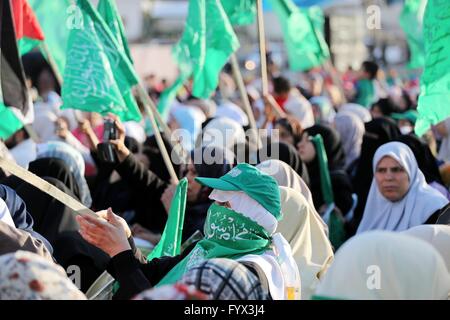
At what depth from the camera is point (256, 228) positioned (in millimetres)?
3773

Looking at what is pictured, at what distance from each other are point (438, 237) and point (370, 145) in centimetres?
394

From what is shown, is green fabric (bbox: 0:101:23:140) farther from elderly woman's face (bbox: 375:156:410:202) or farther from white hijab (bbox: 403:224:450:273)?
white hijab (bbox: 403:224:450:273)

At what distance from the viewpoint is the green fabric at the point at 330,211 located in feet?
20.4

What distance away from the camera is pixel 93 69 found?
19.5 feet

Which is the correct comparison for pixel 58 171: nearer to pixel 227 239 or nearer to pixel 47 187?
pixel 47 187

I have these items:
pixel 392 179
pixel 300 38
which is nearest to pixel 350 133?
pixel 300 38

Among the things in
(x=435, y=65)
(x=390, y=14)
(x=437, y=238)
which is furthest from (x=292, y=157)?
(x=390, y=14)

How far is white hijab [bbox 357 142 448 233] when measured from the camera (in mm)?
5660

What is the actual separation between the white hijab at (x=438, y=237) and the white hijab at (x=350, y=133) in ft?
17.0

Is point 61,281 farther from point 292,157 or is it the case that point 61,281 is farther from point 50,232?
point 292,157

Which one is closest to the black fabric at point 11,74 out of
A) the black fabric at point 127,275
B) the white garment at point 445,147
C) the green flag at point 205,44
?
the green flag at point 205,44

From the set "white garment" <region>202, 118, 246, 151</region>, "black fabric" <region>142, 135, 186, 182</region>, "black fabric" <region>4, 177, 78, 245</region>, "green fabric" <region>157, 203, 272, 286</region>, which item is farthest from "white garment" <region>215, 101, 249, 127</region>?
"green fabric" <region>157, 203, 272, 286</region>

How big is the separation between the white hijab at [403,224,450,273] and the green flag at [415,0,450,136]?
4.54 ft

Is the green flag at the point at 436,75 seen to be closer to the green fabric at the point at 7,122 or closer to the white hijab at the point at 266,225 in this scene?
the white hijab at the point at 266,225
